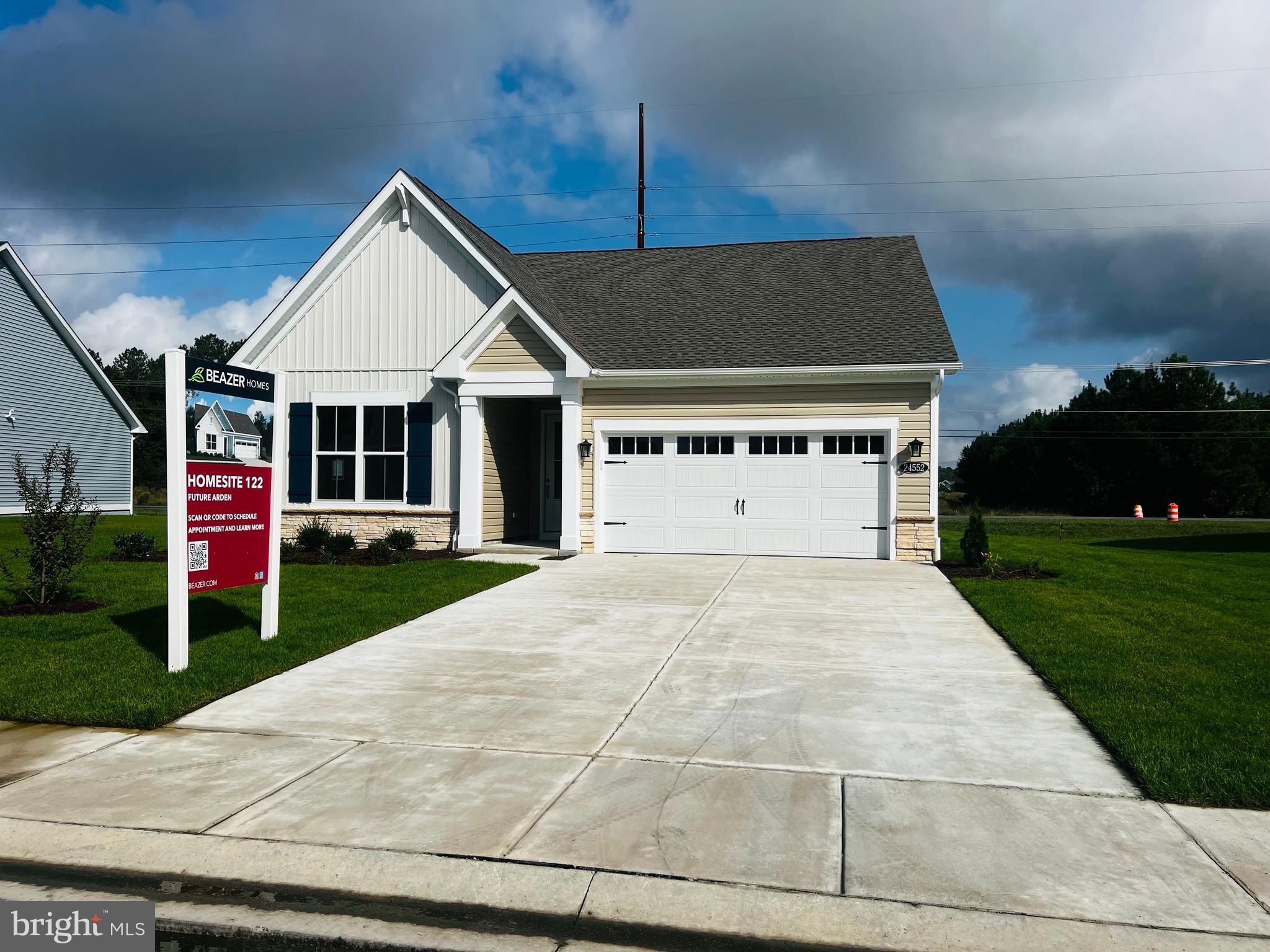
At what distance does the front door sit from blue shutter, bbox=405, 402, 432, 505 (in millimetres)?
2780

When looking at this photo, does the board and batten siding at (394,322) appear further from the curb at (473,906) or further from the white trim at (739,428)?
the curb at (473,906)

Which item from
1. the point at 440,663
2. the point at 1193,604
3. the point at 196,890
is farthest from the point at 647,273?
the point at 196,890

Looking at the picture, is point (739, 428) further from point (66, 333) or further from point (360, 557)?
point (66, 333)

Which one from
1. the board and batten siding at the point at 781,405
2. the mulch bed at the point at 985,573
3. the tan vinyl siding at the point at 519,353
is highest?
the tan vinyl siding at the point at 519,353

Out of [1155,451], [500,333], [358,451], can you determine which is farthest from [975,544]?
[1155,451]

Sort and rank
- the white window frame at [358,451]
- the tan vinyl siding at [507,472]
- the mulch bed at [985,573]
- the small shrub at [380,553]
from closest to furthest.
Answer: the mulch bed at [985,573] → the small shrub at [380,553] → the tan vinyl siding at [507,472] → the white window frame at [358,451]

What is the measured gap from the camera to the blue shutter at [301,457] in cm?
1789

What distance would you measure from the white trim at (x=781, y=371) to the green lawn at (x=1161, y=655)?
148 inches

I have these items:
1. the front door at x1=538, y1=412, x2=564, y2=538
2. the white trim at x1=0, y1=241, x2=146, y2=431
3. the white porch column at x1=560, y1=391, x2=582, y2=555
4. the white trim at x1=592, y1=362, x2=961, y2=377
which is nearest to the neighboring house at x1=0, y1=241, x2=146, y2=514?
the white trim at x1=0, y1=241, x2=146, y2=431

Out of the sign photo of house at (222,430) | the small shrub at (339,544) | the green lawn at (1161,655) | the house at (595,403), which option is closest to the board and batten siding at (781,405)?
the house at (595,403)

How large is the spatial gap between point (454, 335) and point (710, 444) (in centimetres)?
539

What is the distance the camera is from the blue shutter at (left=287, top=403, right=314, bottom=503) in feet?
58.7

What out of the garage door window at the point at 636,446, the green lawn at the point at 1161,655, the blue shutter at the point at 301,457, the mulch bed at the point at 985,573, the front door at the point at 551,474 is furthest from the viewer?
the front door at the point at 551,474

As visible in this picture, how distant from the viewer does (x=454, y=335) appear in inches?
697
